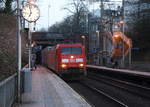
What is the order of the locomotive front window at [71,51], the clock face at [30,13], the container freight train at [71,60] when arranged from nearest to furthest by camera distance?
the clock face at [30,13]
the container freight train at [71,60]
the locomotive front window at [71,51]

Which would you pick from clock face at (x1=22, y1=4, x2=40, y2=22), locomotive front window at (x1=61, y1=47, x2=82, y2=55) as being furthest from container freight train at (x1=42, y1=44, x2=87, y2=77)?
clock face at (x1=22, y1=4, x2=40, y2=22)

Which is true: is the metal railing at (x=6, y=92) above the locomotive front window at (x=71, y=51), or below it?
below

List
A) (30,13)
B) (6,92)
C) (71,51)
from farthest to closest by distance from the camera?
1. (71,51)
2. (30,13)
3. (6,92)

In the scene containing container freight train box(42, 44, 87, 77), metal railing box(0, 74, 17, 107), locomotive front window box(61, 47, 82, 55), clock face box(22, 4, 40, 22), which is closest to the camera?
metal railing box(0, 74, 17, 107)

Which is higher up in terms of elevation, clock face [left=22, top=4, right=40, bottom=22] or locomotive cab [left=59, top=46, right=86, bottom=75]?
clock face [left=22, top=4, right=40, bottom=22]

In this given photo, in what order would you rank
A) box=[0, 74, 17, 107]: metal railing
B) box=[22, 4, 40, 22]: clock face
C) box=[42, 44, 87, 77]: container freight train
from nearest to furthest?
box=[0, 74, 17, 107]: metal railing < box=[22, 4, 40, 22]: clock face < box=[42, 44, 87, 77]: container freight train

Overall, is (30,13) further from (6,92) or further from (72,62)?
(72,62)

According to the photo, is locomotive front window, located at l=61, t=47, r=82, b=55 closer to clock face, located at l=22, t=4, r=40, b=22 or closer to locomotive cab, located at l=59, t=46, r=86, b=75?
locomotive cab, located at l=59, t=46, r=86, b=75

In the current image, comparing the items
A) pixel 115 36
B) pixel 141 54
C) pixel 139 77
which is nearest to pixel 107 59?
pixel 115 36

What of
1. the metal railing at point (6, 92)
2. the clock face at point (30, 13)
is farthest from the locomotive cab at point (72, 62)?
the metal railing at point (6, 92)

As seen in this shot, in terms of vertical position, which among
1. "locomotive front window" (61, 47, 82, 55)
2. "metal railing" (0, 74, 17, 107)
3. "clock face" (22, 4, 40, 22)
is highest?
"clock face" (22, 4, 40, 22)

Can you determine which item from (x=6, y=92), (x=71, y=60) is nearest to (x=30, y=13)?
(x=6, y=92)

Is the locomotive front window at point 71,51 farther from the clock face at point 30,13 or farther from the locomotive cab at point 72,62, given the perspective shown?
the clock face at point 30,13

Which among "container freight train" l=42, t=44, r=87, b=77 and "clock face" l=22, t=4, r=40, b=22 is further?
"container freight train" l=42, t=44, r=87, b=77
